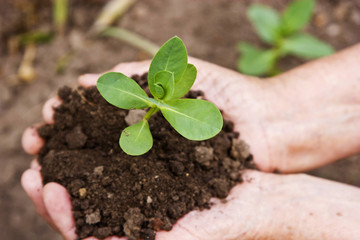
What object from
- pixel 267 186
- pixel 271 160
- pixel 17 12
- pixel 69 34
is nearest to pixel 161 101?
pixel 267 186

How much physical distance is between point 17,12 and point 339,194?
3.28 meters

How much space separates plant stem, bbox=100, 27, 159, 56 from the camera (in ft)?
10.3

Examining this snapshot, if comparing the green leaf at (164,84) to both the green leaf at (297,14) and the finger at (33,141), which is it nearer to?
the finger at (33,141)

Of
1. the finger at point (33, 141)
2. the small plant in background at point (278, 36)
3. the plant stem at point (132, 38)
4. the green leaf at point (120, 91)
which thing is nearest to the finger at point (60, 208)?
the finger at point (33, 141)

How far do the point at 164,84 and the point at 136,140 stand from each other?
0.27 m

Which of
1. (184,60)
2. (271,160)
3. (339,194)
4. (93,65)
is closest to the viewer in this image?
(184,60)

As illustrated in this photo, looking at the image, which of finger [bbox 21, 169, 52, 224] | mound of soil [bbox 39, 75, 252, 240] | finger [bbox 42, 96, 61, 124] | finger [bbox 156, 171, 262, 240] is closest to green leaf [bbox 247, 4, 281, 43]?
mound of soil [bbox 39, 75, 252, 240]

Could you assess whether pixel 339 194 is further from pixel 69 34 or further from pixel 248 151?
pixel 69 34

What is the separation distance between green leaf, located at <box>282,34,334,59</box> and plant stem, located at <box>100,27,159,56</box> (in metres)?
1.19

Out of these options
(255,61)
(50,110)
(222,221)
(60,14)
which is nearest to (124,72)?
(50,110)

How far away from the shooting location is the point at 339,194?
195cm

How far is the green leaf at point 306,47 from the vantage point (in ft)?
9.18

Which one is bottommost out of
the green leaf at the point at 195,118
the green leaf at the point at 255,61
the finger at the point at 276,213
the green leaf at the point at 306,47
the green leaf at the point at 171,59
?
the finger at the point at 276,213

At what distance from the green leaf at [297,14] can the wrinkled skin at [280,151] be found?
587 millimetres
